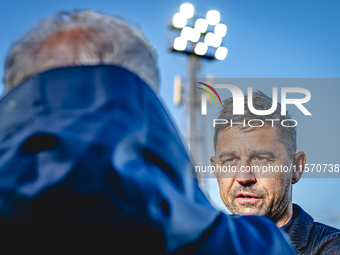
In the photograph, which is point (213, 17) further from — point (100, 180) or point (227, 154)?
point (100, 180)

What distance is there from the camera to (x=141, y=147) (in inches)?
37.7

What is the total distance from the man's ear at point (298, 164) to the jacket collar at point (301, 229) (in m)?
0.22

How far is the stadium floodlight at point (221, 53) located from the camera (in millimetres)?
10570

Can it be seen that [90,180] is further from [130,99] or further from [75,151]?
[130,99]

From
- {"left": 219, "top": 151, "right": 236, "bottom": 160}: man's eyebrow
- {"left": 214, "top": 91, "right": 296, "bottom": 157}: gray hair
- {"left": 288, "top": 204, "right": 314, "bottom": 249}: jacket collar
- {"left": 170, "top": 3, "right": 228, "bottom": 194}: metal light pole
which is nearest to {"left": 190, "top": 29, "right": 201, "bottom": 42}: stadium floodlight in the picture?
{"left": 170, "top": 3, "right": 228, "bottom": 194}: metal light pole

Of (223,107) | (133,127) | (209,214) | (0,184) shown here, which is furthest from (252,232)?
(223,107)

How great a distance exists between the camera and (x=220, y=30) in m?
10.5

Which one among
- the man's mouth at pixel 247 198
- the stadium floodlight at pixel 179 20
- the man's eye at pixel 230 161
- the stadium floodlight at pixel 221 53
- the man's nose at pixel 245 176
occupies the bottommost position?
the man's mouth at pixel 247 198

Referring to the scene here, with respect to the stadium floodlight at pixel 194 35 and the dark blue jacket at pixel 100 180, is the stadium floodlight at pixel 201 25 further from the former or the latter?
the dark blue jacket at pixel 100 180

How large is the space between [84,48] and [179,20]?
9498mm

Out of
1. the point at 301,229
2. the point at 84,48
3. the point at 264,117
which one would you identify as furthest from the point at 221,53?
the point at 84,48

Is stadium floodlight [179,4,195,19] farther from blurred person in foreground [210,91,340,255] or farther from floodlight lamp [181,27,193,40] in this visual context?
blurred person in foreground [210,91,340,255]

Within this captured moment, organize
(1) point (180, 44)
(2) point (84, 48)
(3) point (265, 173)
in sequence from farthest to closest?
1. (1) point (180, 44)
2. (3) point (265, 173)
3. (2) point (84, 48)

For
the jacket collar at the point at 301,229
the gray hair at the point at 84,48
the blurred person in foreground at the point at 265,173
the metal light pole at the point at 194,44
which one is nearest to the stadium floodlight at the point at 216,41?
the metal light pole at the point at 194,44
